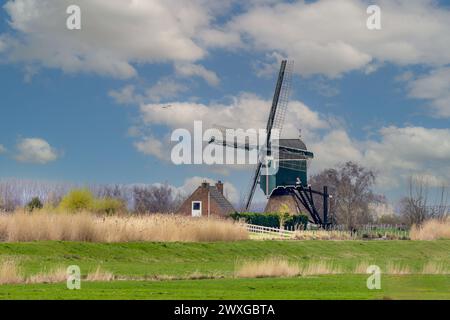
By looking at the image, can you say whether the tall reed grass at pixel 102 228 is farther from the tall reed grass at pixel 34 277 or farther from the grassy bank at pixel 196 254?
the tall reed grass at pixel 34 277

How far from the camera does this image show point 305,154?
6272cm

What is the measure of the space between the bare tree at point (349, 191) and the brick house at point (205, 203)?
44.7 ft

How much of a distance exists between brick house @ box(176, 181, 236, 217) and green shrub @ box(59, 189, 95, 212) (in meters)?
13.6

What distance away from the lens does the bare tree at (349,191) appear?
233 feet

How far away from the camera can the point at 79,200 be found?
159ft

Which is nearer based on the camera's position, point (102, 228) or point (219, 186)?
point (102, 228)

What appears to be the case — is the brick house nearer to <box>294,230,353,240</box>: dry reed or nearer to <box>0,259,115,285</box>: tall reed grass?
<box>294,230,353,240</box>: dry reed

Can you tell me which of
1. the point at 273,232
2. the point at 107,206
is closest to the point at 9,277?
the point at 273,232

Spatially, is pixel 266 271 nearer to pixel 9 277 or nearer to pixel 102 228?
pixel 9 277

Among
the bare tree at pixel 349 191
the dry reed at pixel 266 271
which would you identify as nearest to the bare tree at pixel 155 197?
the bare tree at pixel 349 191

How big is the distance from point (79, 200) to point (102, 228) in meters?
18.7
